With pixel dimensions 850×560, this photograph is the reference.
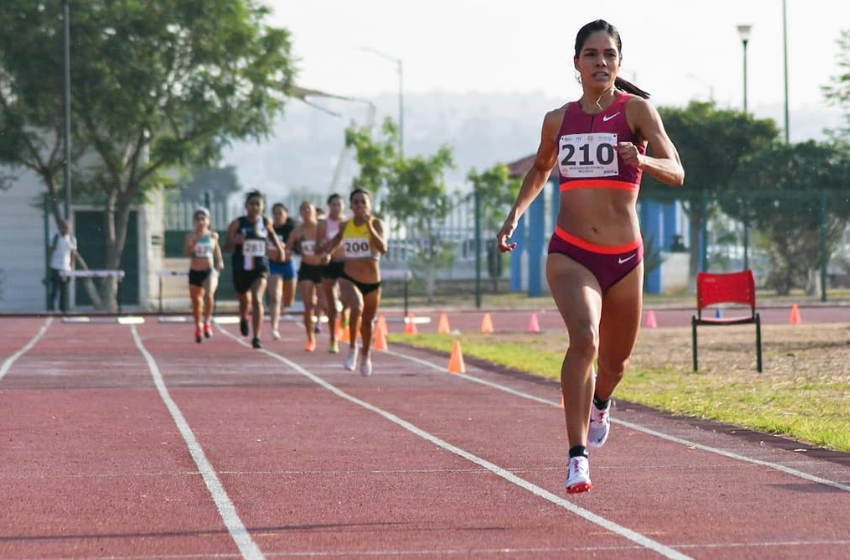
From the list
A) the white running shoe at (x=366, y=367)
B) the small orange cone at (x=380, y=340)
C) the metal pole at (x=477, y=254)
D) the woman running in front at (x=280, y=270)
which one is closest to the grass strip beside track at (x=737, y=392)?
the small orange cone at (x=380, y=340)

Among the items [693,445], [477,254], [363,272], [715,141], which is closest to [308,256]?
[363,272]

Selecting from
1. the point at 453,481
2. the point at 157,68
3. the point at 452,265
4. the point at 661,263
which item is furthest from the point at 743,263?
the point at 453,481

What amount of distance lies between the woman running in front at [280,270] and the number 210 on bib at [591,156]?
48.1 ft

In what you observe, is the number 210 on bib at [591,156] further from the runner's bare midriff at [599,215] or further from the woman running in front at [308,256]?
the woman running in front at [308,256]

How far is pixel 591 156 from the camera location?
7.95 meters

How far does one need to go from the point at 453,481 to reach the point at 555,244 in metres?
1.65

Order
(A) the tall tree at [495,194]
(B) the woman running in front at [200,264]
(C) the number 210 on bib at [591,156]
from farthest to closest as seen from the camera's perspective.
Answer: (A) the tall tree at [495,194], (B) the woman running in front at [200,264], (C) the number 210 on bib at [591,156]

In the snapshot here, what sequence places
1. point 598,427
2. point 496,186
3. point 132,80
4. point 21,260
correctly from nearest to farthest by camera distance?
point 598,427 < point 21,260 < point 132,80 < point 496,186

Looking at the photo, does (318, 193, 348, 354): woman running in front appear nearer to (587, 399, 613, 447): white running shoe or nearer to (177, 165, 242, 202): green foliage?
(587, 399, 613, 447): white running shoe

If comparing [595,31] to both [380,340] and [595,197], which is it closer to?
[595,197]

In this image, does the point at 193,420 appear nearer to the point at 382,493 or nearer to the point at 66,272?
the point at 382,493

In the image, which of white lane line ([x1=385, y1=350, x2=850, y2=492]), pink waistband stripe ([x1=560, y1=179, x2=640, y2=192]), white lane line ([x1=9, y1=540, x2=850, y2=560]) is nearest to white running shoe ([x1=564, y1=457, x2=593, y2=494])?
white lane line ([x1=9, y1=540, x2=850, y2=560])

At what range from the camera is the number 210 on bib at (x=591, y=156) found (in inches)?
313

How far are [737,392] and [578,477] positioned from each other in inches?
322
